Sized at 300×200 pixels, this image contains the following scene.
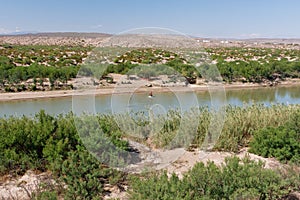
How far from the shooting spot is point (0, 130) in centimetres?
591

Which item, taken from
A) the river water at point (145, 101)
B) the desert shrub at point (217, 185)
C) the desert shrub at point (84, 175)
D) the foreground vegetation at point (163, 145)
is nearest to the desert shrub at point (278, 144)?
the foreground vegetation at point (163, 145)

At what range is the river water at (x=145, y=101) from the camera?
8.41 m

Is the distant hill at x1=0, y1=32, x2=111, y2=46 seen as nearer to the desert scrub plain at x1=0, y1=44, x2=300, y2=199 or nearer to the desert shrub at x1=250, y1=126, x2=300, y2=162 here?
the desert scrub plain at x1=0, y1=44, x2=300, y2=199

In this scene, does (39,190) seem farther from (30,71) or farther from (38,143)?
(30,71)

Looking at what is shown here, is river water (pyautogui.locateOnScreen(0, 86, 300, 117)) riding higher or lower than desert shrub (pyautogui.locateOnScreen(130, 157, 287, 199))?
lower

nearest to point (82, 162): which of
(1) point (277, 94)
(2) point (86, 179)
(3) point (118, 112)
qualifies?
(2) point (86, 179)

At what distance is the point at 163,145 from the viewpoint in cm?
655

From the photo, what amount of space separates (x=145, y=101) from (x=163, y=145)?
30.8 ft

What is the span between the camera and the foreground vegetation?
13.7 feet

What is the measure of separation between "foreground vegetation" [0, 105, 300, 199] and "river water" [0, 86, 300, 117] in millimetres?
913

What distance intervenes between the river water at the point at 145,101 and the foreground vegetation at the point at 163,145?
913mm

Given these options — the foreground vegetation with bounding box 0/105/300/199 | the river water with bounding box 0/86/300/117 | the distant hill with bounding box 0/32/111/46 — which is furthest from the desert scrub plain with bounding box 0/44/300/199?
the distant hill with bounding box 0/32/111/46

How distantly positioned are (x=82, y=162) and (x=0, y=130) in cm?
195

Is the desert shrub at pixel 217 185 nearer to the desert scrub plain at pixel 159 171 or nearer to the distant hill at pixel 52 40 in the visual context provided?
the desert scrub plain at pixel 159 171
